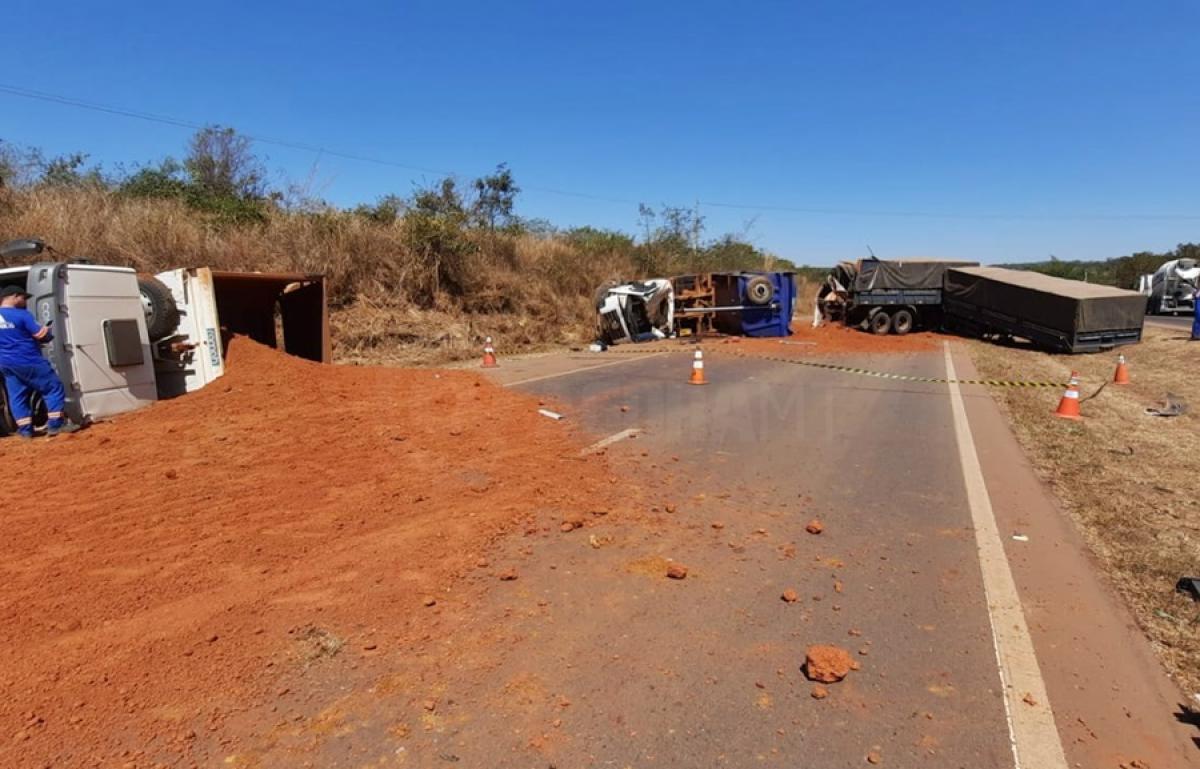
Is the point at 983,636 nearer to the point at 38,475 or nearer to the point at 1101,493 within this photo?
the point at 1101,493

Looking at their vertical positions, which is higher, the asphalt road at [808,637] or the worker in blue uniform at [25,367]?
the worker in blue uniform at [25,367]

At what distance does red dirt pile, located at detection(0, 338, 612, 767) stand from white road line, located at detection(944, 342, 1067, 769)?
2774 mm

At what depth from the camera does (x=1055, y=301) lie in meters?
18.7

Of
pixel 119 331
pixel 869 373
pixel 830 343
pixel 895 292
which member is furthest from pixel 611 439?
pixel 895 292

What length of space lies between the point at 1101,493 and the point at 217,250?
17.3m

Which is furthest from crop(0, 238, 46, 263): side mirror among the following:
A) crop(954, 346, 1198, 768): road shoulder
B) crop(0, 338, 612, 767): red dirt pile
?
crop(954, 346, 1198, 768): road shoulder

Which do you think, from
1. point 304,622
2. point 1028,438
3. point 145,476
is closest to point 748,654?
point 304,622

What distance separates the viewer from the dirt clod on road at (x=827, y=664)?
302 cm

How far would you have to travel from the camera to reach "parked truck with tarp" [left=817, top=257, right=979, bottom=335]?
24.2 meters

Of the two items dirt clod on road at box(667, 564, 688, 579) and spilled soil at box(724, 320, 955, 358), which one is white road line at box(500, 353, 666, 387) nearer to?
spilled soil at box(724, 320, 955, 358)

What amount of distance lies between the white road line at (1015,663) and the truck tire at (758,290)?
16.5 m

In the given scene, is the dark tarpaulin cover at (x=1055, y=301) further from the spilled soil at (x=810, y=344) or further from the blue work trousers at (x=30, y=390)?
the blue work trousers at (x=30, y=390)

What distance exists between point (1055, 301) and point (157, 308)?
21.4 meters

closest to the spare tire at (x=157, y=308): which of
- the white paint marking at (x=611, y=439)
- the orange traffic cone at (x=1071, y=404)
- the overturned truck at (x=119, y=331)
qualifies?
the overturned truck at (x=119, y=331)
